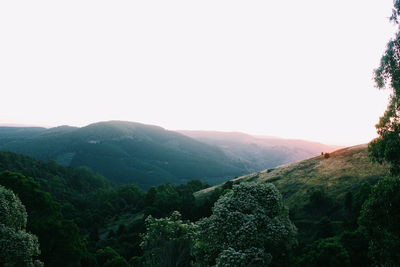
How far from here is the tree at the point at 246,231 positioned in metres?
15.9

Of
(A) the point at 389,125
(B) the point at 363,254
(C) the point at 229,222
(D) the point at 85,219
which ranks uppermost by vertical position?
(A) the point at 389,125

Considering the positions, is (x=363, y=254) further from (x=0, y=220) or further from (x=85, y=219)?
(x=85, y=219)

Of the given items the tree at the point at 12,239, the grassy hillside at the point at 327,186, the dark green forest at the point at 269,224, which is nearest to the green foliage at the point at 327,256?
the dark green forest at the point at 269,224

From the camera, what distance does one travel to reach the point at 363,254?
3052 centimetres

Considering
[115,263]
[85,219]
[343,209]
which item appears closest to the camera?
[115,263]

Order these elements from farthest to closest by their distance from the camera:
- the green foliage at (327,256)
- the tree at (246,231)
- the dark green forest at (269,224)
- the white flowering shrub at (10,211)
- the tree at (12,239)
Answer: the green foliage at (327,256) < the white flowering shrub at (10,211) < the tree at (12,239) < the dark green forest at (269,224) < the tree at (246,231)

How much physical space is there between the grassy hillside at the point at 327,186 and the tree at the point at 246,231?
27.6 metres

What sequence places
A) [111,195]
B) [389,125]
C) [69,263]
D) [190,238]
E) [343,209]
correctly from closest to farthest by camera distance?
1. [389,125]
2. [190,238]
3. [69,263]
4. [343,209]
5. [111,195]

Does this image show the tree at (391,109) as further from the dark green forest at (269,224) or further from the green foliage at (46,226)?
the green foliage at (46,226)

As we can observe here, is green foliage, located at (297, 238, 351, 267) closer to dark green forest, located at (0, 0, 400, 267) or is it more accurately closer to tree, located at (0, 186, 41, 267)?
dark green forest, located at (0, 0, 400, 267)

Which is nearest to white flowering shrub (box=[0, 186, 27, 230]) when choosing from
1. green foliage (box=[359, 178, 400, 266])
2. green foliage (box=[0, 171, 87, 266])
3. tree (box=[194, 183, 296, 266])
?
green foliage (box=[0, 171, 87, 266])

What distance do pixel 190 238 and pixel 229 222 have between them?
17.3 feet

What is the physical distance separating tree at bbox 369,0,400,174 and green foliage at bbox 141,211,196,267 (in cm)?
1376

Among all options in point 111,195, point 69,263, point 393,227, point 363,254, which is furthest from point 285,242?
point 111,195
